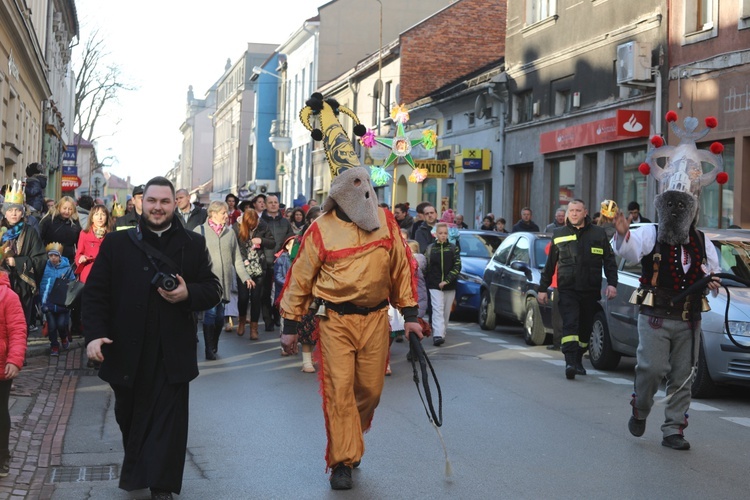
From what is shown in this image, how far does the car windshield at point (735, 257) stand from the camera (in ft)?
37.4

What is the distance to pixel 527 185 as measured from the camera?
32.4 metres

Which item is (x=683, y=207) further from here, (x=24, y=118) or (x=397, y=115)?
(x=24, y=118)

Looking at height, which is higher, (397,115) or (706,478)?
(397,115)

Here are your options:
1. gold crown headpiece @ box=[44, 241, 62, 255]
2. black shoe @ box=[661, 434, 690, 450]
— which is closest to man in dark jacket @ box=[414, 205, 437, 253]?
gold crown headpiece @ box=[44, 241, 62, 255]

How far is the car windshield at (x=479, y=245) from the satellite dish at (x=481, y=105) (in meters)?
13.4

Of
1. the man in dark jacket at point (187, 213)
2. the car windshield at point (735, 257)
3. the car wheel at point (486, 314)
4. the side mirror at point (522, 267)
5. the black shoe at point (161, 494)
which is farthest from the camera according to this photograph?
the car wheel at point (486, 314)

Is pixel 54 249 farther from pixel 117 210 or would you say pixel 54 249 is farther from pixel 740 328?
pixel 740 328

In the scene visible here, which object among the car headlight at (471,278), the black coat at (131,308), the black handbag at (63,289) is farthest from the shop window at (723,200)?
the black coat at (131,308)

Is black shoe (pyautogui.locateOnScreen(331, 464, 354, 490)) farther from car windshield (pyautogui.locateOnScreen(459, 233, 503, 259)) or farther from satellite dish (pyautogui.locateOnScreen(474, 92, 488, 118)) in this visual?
satellite dish (pyautogui.locateOnScreen(474, 92, 488, 118))

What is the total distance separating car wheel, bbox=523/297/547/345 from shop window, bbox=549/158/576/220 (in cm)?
1312

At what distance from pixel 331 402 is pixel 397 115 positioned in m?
18.5

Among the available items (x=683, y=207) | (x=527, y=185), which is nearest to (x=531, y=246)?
(x=683, y=207)

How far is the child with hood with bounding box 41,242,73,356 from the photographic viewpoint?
43.6ft

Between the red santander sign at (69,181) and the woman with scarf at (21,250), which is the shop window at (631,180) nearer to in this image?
the woman with scarf at (21,250)
